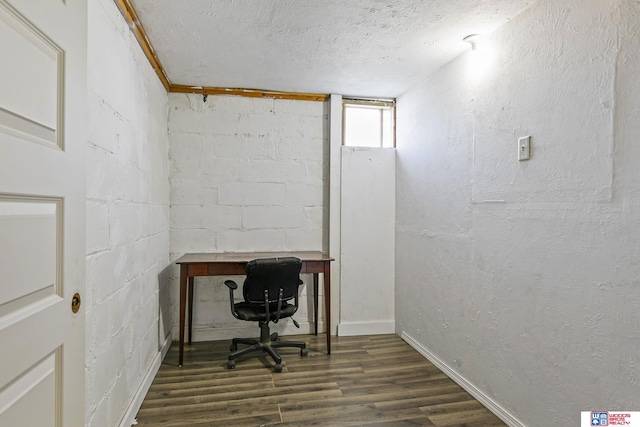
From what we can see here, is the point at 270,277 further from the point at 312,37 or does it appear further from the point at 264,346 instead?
the point at 312,37

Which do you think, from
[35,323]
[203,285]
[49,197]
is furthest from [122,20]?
[203,285]

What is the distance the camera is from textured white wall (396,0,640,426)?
1.46 meters

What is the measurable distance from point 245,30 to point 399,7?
943 millimetres

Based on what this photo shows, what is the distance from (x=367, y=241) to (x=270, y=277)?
122cm

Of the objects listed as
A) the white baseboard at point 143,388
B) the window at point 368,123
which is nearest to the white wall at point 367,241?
the window at point 368,123

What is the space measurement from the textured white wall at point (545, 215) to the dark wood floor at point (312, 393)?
11.2 inches

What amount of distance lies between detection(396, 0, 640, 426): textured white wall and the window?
905 millimetres

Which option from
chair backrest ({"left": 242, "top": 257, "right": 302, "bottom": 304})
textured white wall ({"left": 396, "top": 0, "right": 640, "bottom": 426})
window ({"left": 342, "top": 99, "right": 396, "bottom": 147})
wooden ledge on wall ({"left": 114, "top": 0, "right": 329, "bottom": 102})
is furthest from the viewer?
window ({"left": 342, "top": 99, "right": 396, "bottom": 147})

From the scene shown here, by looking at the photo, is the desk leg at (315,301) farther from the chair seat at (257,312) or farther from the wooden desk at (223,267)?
the chair seat at (257,312)

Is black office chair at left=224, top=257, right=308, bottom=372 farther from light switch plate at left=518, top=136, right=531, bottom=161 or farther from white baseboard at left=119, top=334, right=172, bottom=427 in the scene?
light switch plate at left=518, top=136, right=531, bottom=161

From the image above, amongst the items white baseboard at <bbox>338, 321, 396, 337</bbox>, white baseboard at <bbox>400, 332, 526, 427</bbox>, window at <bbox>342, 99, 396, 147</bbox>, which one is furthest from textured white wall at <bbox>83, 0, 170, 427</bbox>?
white baseboard at <bbox>400, 332, 526, 427</bbox>

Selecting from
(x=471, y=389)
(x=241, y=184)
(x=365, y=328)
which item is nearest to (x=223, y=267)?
(x=241, y=184)

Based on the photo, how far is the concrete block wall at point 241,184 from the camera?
333 cm

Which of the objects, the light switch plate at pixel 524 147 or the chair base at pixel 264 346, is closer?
the light switch plate at pixel 524 147
